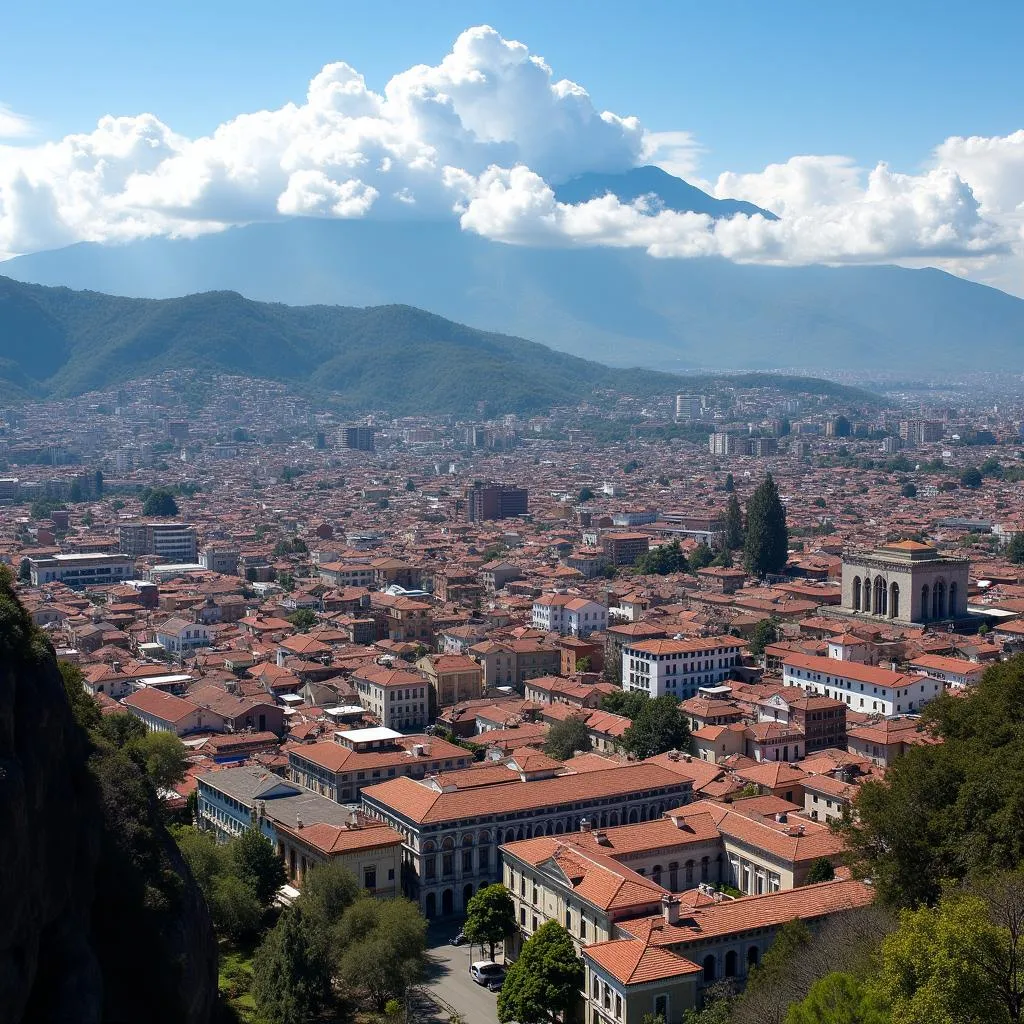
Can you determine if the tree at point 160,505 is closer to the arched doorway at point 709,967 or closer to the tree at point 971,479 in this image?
the tree at point 971,479

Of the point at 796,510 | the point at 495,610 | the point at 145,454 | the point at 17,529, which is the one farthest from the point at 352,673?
the point at 145,454

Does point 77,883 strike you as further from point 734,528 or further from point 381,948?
point 734,528

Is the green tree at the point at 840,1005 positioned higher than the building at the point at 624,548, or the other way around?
the green tree at the point at 840,1005

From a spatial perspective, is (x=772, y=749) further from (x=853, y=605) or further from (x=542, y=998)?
(x=853, y=605)

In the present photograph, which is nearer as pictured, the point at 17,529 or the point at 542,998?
the point at 542,998

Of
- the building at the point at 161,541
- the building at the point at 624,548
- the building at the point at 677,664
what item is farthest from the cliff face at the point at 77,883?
the building at the point at 161,541

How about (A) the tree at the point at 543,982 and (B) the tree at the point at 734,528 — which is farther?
(B) the tree at the point at 734,528
